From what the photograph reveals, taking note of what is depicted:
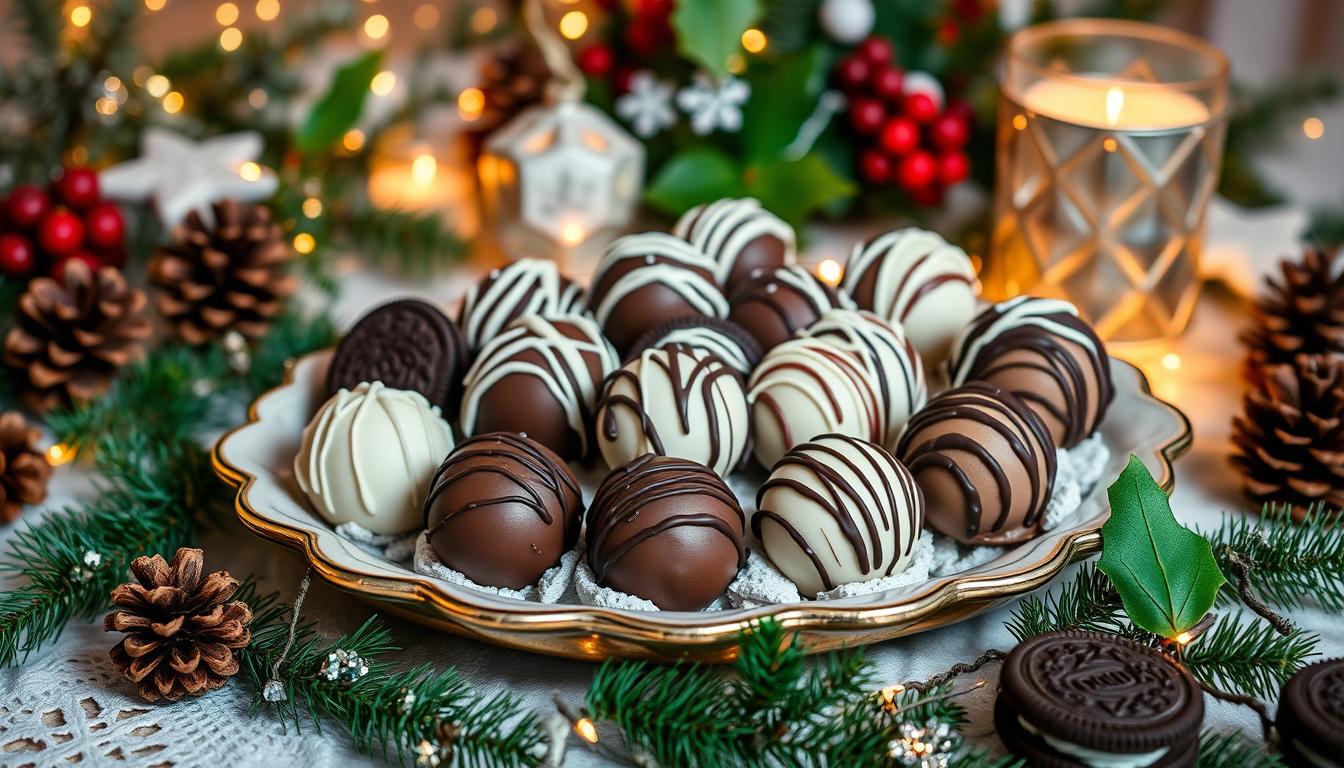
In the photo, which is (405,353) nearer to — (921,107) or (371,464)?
(371,464)

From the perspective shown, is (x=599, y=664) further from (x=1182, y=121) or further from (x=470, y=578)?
(x=1182, y=121)

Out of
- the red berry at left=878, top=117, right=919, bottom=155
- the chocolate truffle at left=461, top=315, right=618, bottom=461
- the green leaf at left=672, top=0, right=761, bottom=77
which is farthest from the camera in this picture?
the red berry at left=878, top=117, right=919, bottom=155

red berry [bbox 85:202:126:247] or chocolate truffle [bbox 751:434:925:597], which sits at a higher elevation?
red berry [bbox 85:202:126:247]

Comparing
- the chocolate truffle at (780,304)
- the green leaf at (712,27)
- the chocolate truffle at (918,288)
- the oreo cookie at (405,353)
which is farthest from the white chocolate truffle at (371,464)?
the green leaf at (712,27)

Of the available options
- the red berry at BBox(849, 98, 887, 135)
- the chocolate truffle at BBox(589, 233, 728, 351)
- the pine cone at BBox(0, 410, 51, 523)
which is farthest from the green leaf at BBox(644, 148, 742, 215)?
the pine cone at BBox(0, 410, 51, 523)

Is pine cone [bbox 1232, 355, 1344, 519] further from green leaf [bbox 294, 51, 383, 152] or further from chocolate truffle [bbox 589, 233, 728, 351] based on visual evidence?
green leaf [bbox 294, 51, 383, 152]

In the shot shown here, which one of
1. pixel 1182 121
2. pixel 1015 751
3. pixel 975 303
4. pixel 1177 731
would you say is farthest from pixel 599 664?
pixel 1182 121
